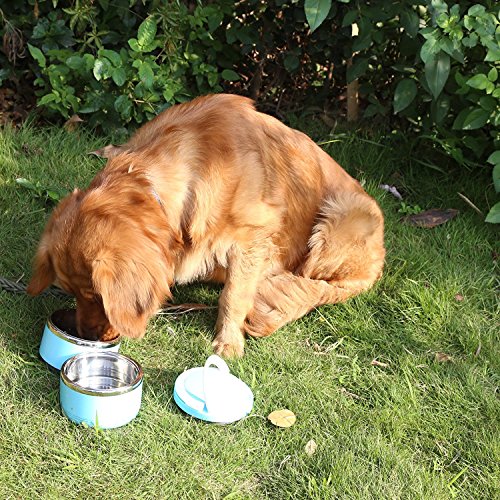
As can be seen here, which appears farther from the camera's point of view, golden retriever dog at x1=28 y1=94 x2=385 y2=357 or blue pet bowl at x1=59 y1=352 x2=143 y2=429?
golden retriever dog at x1=28 y1=94 x2=385 y2=357

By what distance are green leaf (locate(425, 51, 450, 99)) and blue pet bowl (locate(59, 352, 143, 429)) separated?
8.52 ft

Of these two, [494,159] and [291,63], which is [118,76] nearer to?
[291,63]

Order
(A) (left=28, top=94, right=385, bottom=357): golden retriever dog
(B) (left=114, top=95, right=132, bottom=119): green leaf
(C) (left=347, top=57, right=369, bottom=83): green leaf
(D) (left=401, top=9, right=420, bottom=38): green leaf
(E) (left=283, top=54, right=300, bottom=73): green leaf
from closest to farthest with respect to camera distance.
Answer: (A) (left=28, top=94, right=385, bottom=357): golden retriever dog, (D) (left=401, top=9, right=420, bottom=38): green leaf, (B) (left=114, top=95, right=132, bottom=119): green leaf, (C) (left=347, top=57, right=369, bottom=83): green leaf, (E) (left=283, top=54, right=300, bottom=73): green leaf

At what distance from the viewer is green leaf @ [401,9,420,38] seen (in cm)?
475

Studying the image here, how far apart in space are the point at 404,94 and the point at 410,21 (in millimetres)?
491

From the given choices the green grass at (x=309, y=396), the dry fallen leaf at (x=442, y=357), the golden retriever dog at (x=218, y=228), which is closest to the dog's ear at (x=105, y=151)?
the green grass at (x=309, y=396)

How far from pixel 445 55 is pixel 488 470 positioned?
2.60 meters

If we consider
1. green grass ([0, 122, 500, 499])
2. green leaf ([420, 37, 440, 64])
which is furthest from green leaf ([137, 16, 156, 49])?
green leaf ([420, 37, 440, 64])

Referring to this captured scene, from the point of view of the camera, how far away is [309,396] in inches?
138

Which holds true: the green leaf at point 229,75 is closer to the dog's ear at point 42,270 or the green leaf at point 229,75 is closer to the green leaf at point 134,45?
the green leaf at point 134,45

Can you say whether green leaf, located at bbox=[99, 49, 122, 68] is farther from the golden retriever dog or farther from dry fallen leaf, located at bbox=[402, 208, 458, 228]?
dry fallen leaf, located at bbox=[402, 208, 458, 228]

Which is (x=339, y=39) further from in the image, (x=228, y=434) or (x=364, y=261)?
(x=228, y=434)

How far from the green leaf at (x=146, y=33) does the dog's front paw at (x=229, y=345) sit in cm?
234

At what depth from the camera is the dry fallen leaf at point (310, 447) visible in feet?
10.4
